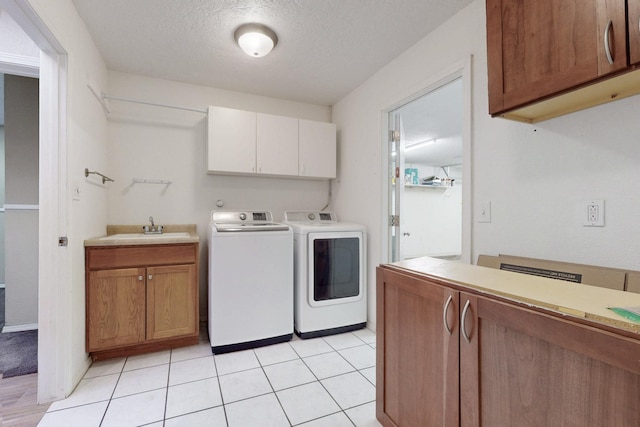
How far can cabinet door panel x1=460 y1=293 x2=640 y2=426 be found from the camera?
2.21 ft

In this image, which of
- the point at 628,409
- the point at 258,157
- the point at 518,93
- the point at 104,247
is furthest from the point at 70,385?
the point at 518,93

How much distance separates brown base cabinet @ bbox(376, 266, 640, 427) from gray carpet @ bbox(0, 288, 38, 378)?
8.13 feet

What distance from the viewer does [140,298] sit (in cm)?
222

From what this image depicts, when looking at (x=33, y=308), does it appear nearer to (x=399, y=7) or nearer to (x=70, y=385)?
(x=70, y=385)

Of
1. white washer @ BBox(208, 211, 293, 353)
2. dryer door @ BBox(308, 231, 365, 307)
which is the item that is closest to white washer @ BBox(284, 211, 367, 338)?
dryer door @ BBox(308, 231, 365, 307)

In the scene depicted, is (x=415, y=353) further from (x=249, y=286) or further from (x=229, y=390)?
(x=249, y=286)

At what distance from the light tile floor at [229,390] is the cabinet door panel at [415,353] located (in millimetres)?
326

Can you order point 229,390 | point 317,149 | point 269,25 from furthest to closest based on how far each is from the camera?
point 317,149 → point 269,25 → point 229,390

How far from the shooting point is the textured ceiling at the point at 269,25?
188 centimetres

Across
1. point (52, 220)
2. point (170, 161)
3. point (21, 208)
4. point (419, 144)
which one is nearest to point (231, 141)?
point (170, 161)

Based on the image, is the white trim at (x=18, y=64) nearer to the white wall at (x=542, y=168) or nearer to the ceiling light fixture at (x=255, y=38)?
the ceiling light fixture at (x=255, y=38)

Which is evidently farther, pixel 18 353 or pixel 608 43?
pixel 18 353

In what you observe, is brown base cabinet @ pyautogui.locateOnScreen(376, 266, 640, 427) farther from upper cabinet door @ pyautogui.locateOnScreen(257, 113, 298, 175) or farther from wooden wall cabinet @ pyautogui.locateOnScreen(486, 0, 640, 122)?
upper cabinet door @ pyautogui.locateOnScreen(257, 113, 298, 175)

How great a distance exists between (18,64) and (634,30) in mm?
3203
